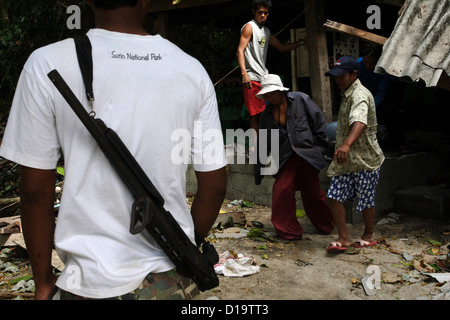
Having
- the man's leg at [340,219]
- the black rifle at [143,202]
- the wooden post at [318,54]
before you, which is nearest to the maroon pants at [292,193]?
the man's leg at [340,219]

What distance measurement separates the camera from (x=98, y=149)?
146cm

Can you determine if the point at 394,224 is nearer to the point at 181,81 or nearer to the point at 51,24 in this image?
the point at 181,81

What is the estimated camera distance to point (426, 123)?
942 centimetres

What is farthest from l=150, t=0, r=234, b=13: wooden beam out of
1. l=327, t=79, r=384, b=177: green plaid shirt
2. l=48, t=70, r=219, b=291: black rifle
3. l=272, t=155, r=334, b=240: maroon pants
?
l=48, t=70, r=219, b=291: black rifle

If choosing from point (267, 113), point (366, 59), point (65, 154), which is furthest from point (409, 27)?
point (65, 154)

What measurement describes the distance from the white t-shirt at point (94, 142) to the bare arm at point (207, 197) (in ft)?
0.84

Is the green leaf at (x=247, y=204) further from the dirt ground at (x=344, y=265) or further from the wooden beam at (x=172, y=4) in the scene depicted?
the wooden beam at (x=172, y=4)

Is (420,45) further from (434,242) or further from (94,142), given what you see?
(94,142)

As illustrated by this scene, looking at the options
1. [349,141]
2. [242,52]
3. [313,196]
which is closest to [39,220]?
[349,141]

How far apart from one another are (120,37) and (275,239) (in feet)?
15.4

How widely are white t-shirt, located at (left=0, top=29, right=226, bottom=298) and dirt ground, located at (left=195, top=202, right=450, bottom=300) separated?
9.41 feet

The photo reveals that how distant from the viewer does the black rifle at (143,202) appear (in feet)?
4.59

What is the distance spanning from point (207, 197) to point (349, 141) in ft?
10.7

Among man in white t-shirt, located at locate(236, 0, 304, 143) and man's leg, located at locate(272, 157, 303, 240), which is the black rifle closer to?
man's leg, located at locate(272, 157, 303, 240)
